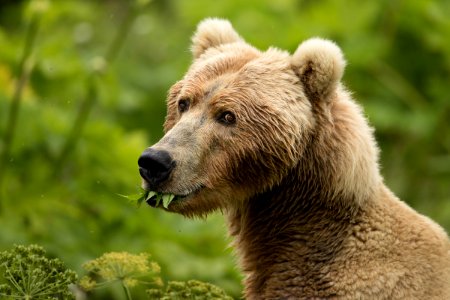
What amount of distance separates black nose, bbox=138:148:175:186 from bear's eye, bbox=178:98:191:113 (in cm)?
56

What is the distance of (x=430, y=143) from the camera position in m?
15.3

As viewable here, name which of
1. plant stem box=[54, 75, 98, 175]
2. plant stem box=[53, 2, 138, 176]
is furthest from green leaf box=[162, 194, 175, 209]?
plant stem box=[54, 75, 98, 175]

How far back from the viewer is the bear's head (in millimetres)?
5961

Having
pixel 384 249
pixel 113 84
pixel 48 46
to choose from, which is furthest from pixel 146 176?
pixel 48 46

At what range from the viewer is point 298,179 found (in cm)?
611

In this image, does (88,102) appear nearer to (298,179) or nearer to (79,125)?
(79,125)

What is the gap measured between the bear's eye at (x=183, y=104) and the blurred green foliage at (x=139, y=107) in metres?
1.11

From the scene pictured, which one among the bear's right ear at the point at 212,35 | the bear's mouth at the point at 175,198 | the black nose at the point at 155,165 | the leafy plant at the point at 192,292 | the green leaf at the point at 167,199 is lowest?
the leafy plant at the point at 192,292

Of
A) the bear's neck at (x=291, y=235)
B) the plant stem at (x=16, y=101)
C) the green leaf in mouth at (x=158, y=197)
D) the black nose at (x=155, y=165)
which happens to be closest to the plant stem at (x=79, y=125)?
Answer: the plant stem at (x=16, y=101)

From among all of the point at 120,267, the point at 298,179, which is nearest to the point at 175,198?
the point at 120,267

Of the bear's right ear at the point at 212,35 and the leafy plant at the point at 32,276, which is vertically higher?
the bear's right ear at the point at 212,35

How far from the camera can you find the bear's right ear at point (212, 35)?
6719 millimetres

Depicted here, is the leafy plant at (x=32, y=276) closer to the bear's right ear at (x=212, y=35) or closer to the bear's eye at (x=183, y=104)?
the bear's eye at (x=183, y=104)

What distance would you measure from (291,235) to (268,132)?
0.65m
